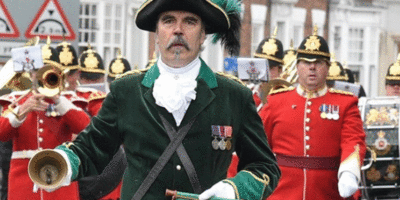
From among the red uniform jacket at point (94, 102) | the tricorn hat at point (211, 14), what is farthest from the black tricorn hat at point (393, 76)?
the tricorn hat at point (211, 14)

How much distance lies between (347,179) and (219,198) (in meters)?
3.58

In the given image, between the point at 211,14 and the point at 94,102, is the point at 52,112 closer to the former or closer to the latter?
the point at 94,102

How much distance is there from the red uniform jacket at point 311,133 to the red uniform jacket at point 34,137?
169 cm

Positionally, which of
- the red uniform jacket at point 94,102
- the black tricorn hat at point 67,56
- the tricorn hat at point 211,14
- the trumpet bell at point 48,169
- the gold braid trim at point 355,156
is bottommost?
the gold braid trim at point 355,156

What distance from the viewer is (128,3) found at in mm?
28438

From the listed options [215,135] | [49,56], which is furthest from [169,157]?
[49,56]

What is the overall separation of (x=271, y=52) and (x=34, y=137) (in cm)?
492

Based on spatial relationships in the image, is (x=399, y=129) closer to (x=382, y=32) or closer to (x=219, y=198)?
(x=219, y=198)

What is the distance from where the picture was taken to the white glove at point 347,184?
8.66m

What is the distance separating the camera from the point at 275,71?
539 inches

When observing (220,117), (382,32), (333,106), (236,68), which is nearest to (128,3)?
(382,32)

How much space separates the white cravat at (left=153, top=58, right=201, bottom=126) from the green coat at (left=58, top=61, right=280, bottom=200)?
3 cm

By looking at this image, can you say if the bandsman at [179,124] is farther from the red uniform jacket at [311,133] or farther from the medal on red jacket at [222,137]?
the red uniform jacket at [311,133]

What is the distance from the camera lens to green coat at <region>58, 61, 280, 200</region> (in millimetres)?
5637
